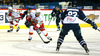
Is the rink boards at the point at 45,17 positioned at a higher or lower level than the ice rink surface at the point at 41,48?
lower

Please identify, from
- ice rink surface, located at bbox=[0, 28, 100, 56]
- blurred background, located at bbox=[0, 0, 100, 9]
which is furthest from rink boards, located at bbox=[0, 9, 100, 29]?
ice rink surface, located at bbox=[0, 28, 100, 56]

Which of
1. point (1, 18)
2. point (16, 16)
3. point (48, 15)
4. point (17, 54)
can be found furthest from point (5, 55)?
point (48, 15)

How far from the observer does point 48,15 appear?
56.6 feet

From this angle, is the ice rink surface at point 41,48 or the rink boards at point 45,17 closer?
the ice rink surface at point 41,48

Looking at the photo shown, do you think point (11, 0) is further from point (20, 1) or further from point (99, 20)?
point (99, 20)

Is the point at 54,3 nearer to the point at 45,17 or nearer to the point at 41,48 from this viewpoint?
the point at 45,17

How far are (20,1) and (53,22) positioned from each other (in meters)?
6.77

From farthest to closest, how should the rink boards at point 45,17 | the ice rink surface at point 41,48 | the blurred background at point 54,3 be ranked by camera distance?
1. the blurred background at point 54,3
2. the rink boards at point 45,17
3. the ice rink surface at point 41,48

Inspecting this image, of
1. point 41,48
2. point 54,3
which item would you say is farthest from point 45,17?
point 41,48

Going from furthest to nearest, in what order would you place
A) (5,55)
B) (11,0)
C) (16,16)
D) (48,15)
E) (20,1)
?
(20,1) → (11,0) → (48,15) → (16,16) → (5,55)

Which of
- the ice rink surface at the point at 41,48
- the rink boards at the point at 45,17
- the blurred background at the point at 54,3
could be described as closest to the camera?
the ice rink surface at the point at 41,48

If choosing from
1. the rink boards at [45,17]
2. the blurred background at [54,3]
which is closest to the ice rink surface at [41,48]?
the rink boards at [45,17]

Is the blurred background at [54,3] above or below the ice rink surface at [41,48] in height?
below

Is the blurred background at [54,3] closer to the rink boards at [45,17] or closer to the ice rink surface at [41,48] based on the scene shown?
the rink boards at [45,17]
